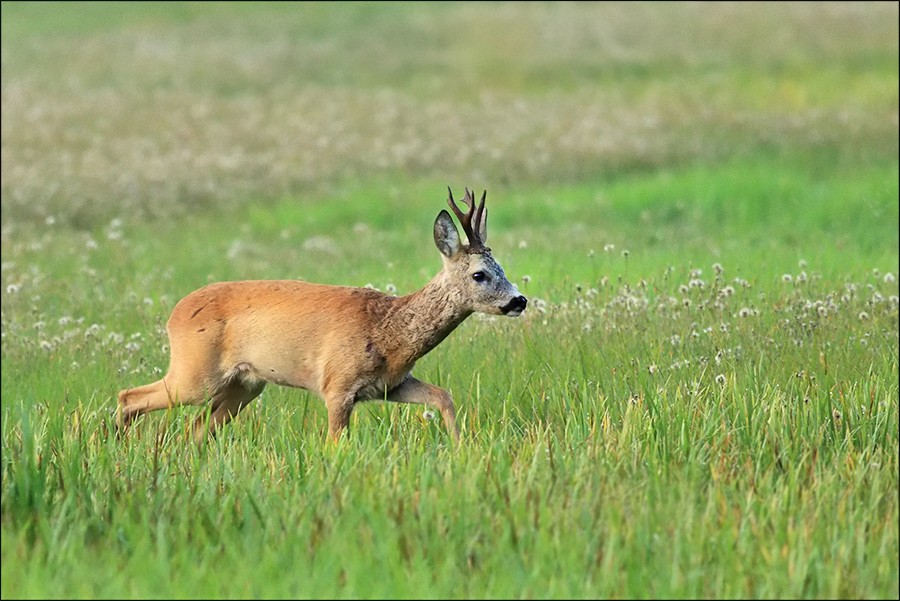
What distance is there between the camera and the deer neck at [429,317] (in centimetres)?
778

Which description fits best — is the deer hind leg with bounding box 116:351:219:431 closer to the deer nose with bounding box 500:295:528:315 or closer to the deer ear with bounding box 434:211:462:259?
the deer ear with bounding box 434:211:462:259

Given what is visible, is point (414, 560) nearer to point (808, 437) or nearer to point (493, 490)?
point (493, 490)

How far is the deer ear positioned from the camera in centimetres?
760

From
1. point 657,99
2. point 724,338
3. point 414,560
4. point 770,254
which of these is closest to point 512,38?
point 657,99

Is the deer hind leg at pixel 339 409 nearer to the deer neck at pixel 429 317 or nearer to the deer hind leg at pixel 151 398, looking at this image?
the deer neck at pixel 429 317

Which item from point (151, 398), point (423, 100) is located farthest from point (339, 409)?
point (423, 100)

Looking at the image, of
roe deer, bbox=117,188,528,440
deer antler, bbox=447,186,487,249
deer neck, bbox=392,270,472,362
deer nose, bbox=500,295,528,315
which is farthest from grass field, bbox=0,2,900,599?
deer antler, bbox=447,186,487,249

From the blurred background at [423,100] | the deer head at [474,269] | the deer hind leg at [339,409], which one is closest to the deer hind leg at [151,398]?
the deer hind leg at [339,409]

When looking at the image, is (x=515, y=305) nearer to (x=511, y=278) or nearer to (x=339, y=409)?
(x=339, y=409)

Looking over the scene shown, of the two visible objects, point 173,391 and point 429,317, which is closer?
point 429,317

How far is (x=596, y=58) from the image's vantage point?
28594 mm

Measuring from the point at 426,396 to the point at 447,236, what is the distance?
783mm

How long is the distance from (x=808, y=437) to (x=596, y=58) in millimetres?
22471

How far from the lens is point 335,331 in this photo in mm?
7805
